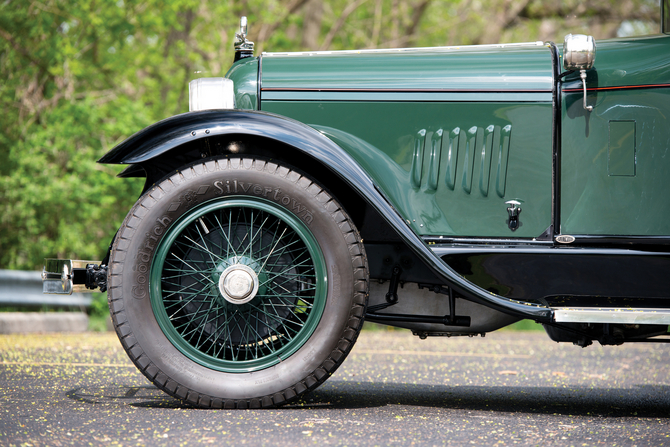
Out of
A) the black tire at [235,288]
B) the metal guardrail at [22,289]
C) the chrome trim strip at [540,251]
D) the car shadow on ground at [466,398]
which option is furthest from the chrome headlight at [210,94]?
the metal guardrail at [22,289]

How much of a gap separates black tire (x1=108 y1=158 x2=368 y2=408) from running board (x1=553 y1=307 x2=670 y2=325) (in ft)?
2.86

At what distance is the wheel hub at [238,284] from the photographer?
2863 mm

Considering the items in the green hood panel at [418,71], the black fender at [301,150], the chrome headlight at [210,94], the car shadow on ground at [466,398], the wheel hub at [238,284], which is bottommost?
the car shadow on ground at [466,398]

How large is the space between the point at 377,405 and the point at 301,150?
130cm

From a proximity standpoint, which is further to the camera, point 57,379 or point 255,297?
point 57,379

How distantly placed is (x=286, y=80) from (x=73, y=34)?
7.45 metres

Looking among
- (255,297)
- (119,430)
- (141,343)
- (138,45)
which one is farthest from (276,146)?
(138,45)

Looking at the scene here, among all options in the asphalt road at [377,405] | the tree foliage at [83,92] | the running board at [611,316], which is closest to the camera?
the asphalt road at [377,405]

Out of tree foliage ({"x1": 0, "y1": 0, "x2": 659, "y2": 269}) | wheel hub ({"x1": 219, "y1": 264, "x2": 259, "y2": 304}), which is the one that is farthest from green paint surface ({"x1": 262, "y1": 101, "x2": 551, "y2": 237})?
tree foliage ({"x1": 0, "y1": 0, "x2": 659, "y2": 269})

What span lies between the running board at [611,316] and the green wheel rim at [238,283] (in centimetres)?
105

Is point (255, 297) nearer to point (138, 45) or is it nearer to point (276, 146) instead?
point (276, 146)

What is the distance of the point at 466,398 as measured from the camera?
3594 mm

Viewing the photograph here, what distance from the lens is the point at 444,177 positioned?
3314mm

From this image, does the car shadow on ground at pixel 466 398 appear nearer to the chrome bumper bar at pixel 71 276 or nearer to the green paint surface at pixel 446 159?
the chrome bumper bar at pixel 71 276
